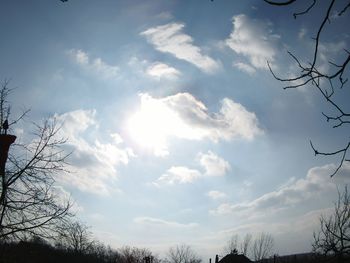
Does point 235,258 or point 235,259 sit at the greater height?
point 235,258

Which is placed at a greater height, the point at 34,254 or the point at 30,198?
the point at 30,198

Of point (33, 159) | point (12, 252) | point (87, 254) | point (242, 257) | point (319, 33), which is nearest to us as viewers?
point (319, 33)

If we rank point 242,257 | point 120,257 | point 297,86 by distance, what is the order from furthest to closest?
point 120,257, point 242,257, point 297,86

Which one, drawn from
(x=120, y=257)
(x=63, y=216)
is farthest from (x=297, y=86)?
(x=120, y=257)

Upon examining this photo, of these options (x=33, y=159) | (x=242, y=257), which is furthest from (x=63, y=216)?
(x=242, y=257)

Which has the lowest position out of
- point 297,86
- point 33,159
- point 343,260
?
point 343,260

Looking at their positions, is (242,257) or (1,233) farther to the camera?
(242,257)

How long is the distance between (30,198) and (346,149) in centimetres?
1214

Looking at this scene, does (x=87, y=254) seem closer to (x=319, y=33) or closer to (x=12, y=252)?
(x=12, y=252)

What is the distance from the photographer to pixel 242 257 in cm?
6194

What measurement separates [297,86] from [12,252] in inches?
467

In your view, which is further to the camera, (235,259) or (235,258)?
(235,258)

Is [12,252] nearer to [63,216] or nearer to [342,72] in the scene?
[63,216]

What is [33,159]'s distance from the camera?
45.9ft
